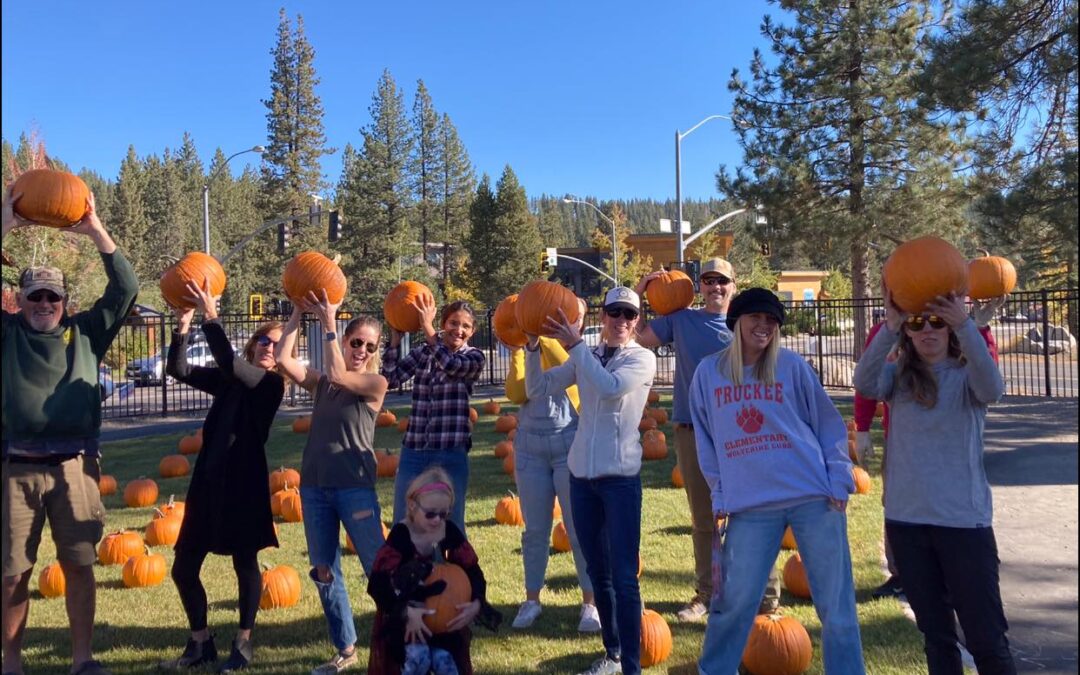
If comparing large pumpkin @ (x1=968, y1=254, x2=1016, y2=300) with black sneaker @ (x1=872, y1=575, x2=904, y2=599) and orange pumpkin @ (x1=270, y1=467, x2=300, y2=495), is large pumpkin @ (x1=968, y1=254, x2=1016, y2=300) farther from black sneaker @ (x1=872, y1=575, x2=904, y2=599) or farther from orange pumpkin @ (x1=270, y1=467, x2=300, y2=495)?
orange pumpkin @ (x1=270, y1=467, x2=300, y2=495)

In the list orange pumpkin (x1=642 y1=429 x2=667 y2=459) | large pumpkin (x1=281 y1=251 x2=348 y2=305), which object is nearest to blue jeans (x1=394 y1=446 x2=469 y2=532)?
Result: large pumpkin (x1=281 y1=251 x2=348 y2=305)

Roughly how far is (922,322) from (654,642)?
2.29 meters

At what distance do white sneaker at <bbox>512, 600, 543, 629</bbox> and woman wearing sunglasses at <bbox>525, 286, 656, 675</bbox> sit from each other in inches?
32.0

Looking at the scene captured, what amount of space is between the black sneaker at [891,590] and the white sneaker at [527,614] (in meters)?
2.31

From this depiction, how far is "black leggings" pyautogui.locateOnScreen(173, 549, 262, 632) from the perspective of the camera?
466cm

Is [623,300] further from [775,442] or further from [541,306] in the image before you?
[775,442]

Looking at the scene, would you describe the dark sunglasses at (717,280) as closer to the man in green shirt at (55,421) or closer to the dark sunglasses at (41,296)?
the man in green shirt at (55,421)

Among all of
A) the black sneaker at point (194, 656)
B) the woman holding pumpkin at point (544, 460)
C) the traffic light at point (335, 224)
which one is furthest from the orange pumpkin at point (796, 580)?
the traffic light at point (335, 224)

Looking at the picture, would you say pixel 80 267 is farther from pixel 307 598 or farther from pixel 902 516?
pixel 902 516

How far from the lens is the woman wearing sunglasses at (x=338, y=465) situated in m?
4.57

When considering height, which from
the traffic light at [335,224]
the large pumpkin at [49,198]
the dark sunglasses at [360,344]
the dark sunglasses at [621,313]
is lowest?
the dark sunglasses at [360,344]

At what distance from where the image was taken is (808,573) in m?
3.75

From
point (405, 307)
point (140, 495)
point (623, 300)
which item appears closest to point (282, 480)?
point (140, 495)

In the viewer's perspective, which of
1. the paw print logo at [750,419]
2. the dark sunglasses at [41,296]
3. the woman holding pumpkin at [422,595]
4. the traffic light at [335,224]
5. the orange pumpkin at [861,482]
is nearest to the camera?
the woman holding pumpkin at [422,595]
